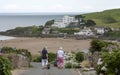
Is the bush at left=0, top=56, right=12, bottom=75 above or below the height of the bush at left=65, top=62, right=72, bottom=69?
above

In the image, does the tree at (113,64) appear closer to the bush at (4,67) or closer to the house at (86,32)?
the bush at (4,67)

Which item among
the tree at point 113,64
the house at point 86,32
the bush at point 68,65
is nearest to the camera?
the tree at point 113,64

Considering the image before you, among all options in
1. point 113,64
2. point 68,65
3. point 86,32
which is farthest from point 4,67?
point 86,32

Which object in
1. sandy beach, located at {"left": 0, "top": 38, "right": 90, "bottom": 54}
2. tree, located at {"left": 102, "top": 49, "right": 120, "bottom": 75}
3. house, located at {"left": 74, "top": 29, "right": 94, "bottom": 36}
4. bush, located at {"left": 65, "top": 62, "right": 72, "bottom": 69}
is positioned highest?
tree, located at {"left": 102, "top": 49, "right": 120, "bottom": 75}

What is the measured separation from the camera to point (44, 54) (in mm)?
25844

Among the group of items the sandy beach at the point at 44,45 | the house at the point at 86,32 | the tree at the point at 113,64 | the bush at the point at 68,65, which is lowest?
the house at the point at 86,32

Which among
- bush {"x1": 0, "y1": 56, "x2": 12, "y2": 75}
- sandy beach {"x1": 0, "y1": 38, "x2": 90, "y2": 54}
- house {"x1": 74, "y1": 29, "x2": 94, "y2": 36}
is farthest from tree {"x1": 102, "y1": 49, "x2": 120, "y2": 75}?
house {"x1": 74, "y1": 29, "x2": 94, "y2": 36}

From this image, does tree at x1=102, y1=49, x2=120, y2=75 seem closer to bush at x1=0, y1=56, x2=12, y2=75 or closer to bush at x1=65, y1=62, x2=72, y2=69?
bush at x1=0, y1=56, x2=12, y2=75

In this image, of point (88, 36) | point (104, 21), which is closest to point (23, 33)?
point (88, 36)

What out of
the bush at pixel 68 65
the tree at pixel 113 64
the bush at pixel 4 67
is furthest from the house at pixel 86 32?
the bush at pixel 4 67

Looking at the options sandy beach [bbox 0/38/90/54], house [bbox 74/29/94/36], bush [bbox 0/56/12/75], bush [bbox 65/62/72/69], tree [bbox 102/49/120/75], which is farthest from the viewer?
house [bbox 74/29/94/36]

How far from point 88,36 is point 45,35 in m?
11.0

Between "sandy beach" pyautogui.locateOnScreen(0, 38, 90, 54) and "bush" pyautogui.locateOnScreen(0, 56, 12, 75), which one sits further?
"sandy beach" pyautogui.locateOnScreen(0, 38, 90, 54)

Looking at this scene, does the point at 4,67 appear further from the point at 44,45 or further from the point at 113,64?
the point at 44,45
